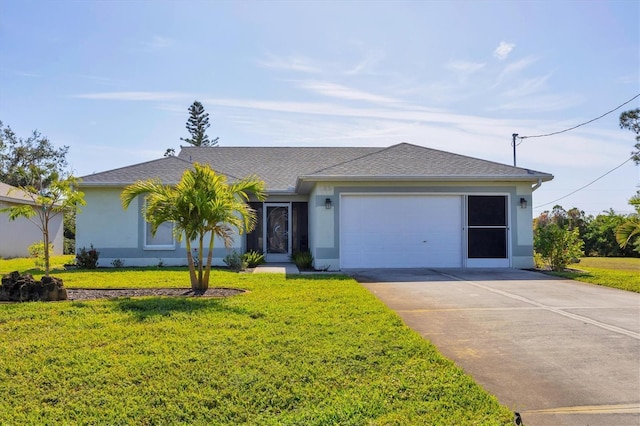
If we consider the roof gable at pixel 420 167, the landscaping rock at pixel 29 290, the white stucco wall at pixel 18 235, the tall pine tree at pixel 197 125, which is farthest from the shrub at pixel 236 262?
the tall pine tree at pixel 197 125

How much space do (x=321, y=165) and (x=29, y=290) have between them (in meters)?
12.8

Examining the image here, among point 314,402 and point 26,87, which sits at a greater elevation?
point 26,87

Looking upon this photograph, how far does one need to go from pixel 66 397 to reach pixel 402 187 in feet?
37.0

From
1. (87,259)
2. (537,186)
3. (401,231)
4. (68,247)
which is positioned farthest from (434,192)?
(68,247)

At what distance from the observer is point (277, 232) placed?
657 inches

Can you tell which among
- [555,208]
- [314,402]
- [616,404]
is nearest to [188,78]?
[314,402]

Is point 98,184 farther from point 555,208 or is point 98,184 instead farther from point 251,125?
point 555,208

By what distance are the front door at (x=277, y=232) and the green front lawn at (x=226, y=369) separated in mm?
9671

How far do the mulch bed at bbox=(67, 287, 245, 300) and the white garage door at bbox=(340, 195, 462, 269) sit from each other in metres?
5.47

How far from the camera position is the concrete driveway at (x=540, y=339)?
356 centimetres

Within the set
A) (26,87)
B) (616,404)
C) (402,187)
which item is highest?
(26,87)

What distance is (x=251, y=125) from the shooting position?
23.2m

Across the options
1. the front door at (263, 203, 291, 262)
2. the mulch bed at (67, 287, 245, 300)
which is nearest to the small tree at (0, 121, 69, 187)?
the front door at (263, 203, 291, 262)

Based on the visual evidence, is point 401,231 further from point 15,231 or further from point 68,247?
point 68,247
